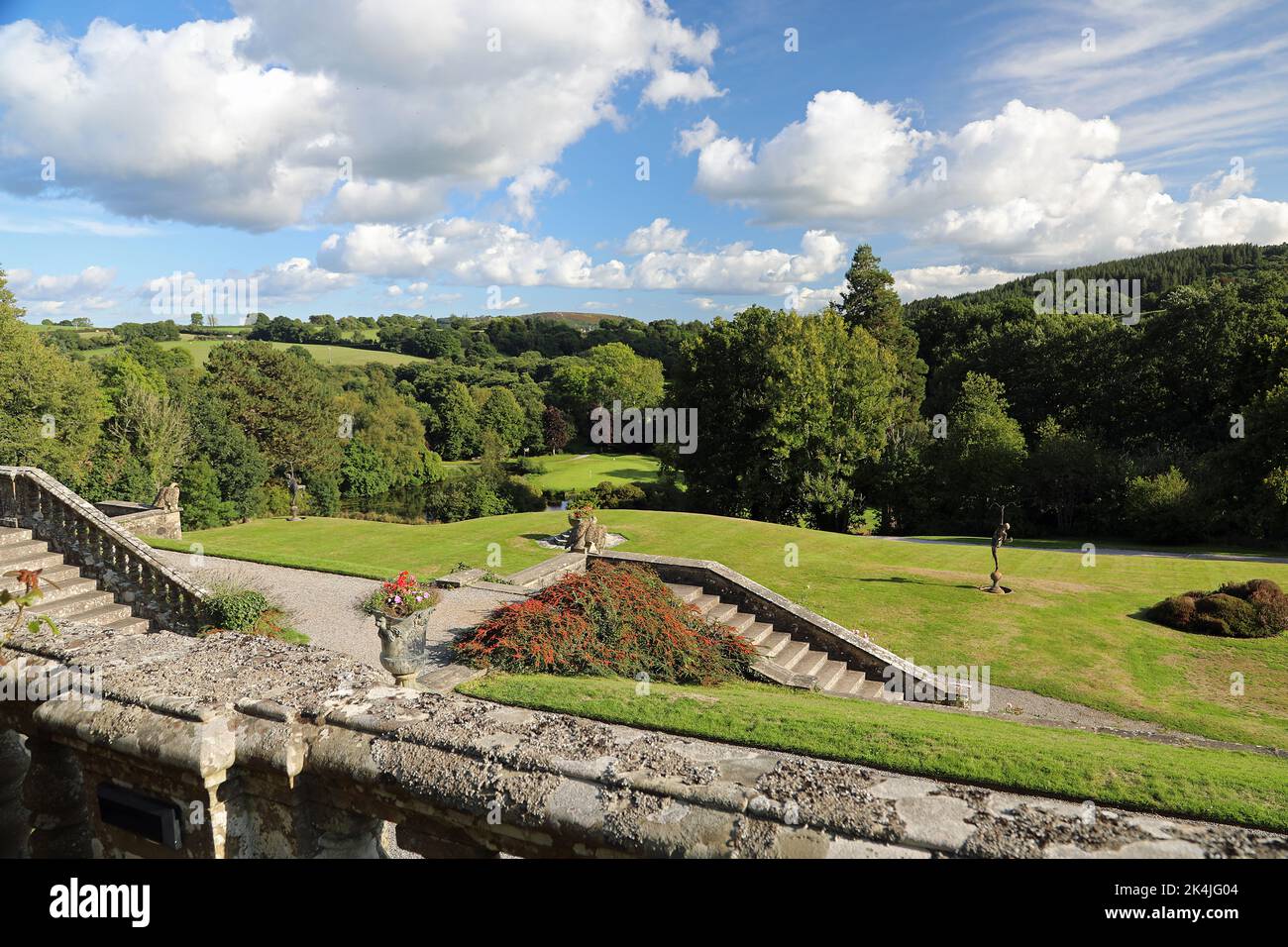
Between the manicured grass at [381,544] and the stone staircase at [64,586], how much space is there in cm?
560

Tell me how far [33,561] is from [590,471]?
53.0 metres

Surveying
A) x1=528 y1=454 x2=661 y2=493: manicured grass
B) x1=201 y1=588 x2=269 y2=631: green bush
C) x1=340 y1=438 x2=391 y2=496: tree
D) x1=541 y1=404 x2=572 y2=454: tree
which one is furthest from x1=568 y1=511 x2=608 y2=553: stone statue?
x1=541 y1=404 x2=572 y2=454: tree

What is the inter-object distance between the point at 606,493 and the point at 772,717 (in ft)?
109

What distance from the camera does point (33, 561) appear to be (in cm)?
1358

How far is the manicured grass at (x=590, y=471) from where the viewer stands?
58219 mm

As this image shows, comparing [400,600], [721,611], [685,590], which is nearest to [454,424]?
[685,590]

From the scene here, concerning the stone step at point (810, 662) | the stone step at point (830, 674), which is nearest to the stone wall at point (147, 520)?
the stone step at point (810, 662)

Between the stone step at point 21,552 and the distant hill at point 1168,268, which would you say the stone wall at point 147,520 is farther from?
the distant hill at point 1168,268

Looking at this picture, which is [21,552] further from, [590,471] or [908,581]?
[590,471]

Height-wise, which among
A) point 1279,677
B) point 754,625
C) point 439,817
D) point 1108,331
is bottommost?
point 1279,677
